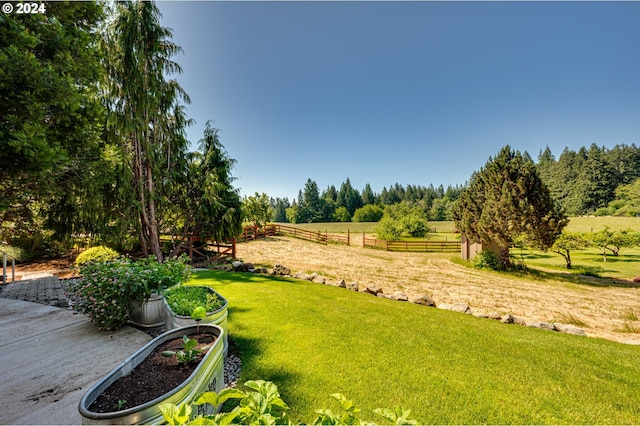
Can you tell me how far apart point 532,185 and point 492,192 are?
64.1 inches

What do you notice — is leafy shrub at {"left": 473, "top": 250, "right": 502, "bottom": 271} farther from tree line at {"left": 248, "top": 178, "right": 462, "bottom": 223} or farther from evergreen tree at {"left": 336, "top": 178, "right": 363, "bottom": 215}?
evergreen tree at {"left": 336, "top": 178, "right": 363, "bottom": 215}

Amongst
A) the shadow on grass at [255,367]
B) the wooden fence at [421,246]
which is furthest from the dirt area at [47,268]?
the wooden fence at [421,246]

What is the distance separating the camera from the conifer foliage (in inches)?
467

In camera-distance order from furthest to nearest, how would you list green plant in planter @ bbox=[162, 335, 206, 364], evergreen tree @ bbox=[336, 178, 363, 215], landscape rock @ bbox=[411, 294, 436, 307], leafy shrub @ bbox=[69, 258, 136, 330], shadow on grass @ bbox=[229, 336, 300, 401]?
evergreen tree @ bbox=[336, 178, 363, 215], landscape rock @ bbox=[411, 294, 436, 307], leafy shrub @ bbox=[69, 258, 136, 330], shadow on grass @ bbox=[229, 336, 300, 401], green plant in planter @ bbox=[162, 335, 206, 364]

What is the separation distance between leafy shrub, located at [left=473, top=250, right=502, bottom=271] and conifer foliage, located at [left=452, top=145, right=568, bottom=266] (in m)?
0.34

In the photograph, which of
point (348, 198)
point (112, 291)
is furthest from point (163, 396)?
point (348, 198)

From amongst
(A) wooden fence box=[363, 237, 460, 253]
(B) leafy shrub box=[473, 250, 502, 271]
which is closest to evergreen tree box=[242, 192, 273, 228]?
(A) wooden fence box=[363, 237, 460, 253]

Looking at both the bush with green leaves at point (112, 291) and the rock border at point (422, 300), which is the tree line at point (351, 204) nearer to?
the rock border at point (422, 300)

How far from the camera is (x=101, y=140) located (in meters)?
6.59

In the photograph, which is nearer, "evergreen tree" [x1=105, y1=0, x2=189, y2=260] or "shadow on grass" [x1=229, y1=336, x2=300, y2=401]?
"shadow on grass" [x1=229, y1=336, x2=300, y2=401]

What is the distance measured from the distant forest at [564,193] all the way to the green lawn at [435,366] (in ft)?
125

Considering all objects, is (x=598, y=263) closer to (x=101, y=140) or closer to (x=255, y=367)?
(x=255, y=367)

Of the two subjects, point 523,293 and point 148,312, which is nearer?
point 148,312

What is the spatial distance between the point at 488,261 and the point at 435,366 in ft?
44.0
